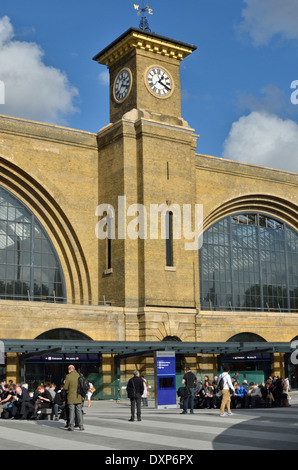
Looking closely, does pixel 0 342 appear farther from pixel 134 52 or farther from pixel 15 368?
pixel 134 52

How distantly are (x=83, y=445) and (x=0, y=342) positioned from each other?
689 inches

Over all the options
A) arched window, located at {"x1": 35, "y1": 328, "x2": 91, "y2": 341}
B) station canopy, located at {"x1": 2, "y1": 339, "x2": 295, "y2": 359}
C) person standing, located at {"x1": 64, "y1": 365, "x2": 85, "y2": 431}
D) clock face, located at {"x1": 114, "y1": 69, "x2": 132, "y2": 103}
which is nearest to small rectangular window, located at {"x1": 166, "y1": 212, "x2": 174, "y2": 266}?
station canopy, located at {"x1": 2, "y1": 339, "x2": 295, "y2": 359}

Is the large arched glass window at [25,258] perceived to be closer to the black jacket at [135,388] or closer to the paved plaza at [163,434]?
the paved plaza at [163,434]

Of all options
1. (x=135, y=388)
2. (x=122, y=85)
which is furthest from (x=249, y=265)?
(x=135, y=388)

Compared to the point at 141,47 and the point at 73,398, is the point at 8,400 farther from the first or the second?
the point at 141,47

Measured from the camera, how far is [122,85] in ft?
135

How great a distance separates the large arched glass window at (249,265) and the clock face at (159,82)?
10.2 meters

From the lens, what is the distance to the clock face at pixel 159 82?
40.2 meters

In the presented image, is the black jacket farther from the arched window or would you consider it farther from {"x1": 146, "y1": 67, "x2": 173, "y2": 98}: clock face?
{"x1": 146, "y1": 67, "x2": 173, "y2": 98}: clock face

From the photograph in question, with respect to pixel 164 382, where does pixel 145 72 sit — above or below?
above

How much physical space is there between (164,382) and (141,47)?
2264 cm

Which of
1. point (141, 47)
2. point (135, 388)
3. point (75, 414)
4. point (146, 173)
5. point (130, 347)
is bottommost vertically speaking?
point (75, 414)

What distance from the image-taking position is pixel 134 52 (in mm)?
39969

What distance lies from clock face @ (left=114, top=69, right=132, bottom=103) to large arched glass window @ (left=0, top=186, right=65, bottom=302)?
9.42 m
